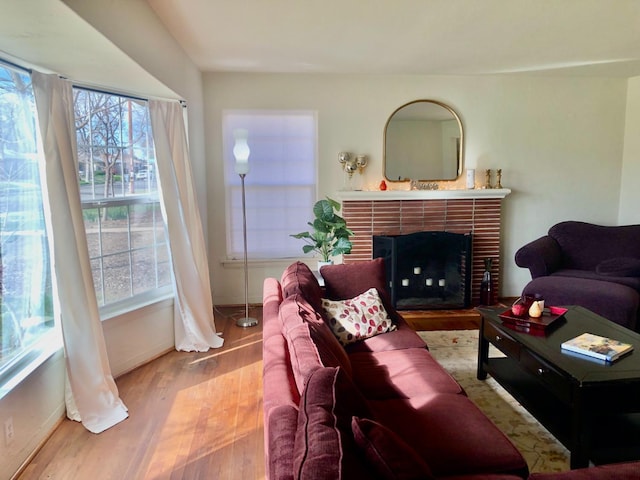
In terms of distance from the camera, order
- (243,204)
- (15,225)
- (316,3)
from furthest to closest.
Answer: (243,204) → (316,3) → (15,225)

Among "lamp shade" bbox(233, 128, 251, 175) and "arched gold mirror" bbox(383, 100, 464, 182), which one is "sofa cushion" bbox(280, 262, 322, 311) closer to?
"lamp shade" bbox(233, 128, 251, 175)

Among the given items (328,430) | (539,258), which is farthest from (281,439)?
(539,258)

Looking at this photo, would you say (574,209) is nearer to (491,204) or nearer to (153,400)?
(491,204)

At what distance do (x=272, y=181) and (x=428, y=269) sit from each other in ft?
6.22

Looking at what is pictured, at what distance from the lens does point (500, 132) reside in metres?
4.79

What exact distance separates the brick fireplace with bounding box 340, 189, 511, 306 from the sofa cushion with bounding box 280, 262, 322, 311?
1.86 meters

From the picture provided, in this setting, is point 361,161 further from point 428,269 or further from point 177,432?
point 177,432

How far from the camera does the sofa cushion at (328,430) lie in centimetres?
100

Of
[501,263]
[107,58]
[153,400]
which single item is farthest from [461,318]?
[107,58]

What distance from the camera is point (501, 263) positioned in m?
4.99

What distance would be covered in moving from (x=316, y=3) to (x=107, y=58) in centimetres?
124

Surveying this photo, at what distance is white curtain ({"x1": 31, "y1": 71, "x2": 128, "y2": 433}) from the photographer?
8.02 feet

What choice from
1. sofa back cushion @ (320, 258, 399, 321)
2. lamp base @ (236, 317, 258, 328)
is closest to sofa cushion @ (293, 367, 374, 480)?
sofa back cushion @ (320, 258, 399, 321)

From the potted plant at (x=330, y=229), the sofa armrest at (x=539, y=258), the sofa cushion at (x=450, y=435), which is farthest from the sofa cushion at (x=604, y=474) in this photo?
the sofa armrest at (x=539, y=258)
